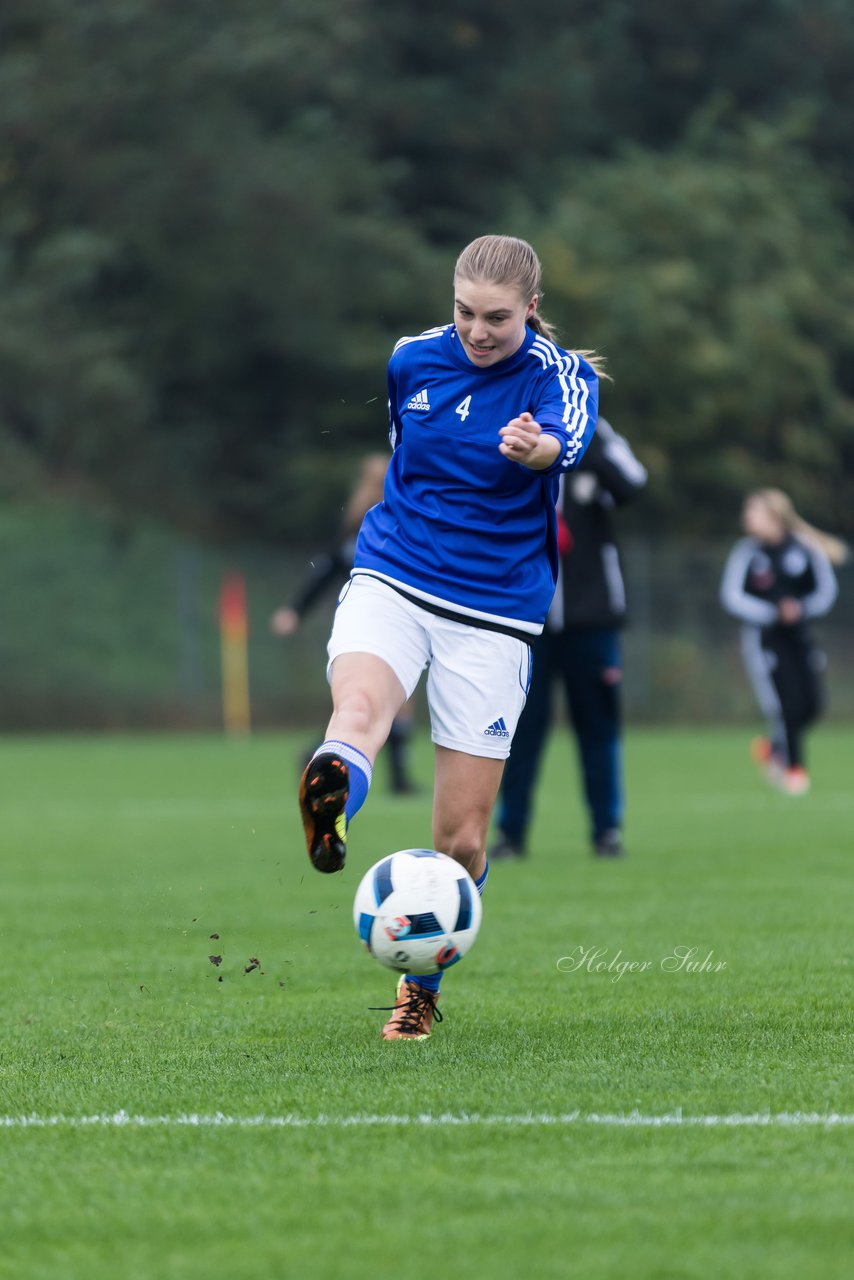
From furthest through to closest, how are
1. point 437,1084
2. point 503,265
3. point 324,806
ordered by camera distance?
point 503,265
point 324,806
point 437,1084

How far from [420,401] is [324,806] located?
125cm

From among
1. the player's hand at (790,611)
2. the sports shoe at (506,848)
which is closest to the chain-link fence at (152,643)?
the player's hand at (790,611)

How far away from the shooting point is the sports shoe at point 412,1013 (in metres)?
5.25

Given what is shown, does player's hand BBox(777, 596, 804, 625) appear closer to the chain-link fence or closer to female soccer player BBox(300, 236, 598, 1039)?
female soccer player BBox(300, 236, 598, 1039)

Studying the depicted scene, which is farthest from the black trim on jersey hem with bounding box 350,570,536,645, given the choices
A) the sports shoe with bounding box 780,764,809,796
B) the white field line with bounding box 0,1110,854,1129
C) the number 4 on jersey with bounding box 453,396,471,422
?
the sports shoe with bounding box 780,764,809,796

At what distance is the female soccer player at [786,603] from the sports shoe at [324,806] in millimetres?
10741

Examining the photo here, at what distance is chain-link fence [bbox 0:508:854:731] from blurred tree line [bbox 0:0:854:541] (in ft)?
7.39

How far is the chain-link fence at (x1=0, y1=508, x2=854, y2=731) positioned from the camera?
28938 millimetres

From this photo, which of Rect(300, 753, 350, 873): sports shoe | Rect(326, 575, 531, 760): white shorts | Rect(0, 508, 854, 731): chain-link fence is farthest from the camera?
Rect(0, 508, 854, 731): chain-link fence

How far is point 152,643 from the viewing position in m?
29.5

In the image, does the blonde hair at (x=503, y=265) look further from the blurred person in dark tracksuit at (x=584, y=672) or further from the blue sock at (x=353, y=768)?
the blurred person in dark tracksuit at (x=584, y=672)

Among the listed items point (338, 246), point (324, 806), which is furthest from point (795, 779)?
point (338, 246)

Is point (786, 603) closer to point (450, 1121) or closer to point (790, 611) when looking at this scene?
point (790, 611)

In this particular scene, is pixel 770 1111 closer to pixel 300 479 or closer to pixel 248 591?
pixel 248 591
